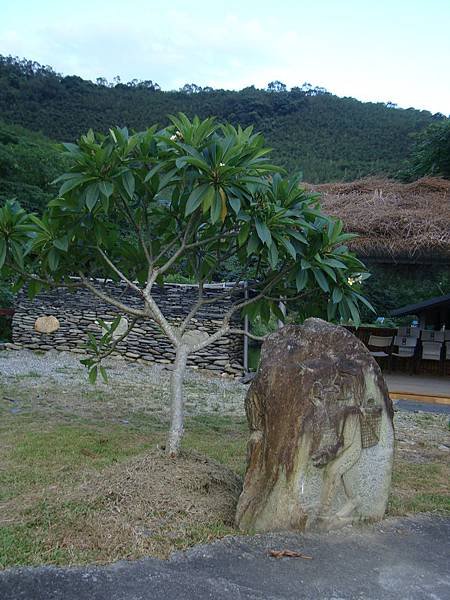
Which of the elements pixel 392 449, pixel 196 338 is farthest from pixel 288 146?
pixel 392 449

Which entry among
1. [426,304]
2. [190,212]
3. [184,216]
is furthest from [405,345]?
[190,212]

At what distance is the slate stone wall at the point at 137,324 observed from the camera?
1140 cm

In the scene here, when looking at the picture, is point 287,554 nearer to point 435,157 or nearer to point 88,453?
point 88,453

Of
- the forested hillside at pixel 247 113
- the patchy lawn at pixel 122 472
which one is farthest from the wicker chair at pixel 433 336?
the forested hillside at pixel 247 113

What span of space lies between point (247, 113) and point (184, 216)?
23.2 metres

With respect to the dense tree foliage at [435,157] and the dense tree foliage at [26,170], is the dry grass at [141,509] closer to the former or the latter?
the dense tree foliage at [435,157]

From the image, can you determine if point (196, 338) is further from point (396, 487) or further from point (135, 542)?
point (135, 542)

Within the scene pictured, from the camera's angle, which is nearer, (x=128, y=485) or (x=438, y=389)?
(x=128, y=485)

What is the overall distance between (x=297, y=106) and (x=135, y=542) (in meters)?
26.5

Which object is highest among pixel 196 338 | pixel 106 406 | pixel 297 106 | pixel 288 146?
pixel 297 106

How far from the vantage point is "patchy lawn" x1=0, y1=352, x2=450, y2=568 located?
3209mm

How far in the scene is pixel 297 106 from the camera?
27.4m

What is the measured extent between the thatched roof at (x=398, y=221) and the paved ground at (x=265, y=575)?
5182 millimetres

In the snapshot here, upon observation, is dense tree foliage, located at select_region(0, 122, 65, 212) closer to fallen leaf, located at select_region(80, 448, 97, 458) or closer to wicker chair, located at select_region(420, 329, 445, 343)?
wicker chair, located at select_region(420, 329, 445, 343)
